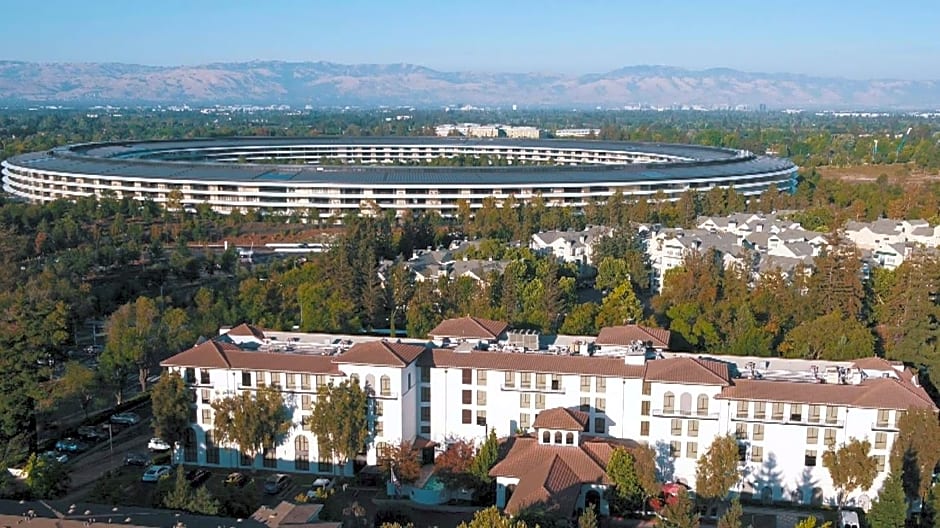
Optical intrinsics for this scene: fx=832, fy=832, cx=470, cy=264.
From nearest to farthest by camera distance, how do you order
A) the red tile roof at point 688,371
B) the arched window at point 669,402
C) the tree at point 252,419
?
the red tile roof at point 688,371 < the arched window at point 669,402 < the tree at point 252,419

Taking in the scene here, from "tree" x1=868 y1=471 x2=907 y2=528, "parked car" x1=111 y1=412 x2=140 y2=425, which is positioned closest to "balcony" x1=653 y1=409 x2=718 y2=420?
"tree" x1=868 y1=471 x2=907 y2=528

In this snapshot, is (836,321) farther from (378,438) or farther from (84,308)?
(84,308)

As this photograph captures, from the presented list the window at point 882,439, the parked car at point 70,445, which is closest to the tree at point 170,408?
the parked car at point 70,445

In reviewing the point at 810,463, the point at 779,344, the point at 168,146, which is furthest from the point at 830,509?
the point at 168,146

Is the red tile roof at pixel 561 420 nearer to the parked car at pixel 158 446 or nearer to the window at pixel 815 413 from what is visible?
the window at pixel 815 413

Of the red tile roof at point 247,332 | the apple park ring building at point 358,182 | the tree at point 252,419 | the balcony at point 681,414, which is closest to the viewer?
the balcony at point 681,414

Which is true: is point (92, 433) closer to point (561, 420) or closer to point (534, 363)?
point (534, 363)

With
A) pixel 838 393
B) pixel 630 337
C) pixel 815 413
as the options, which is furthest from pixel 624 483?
pixel 630 337
